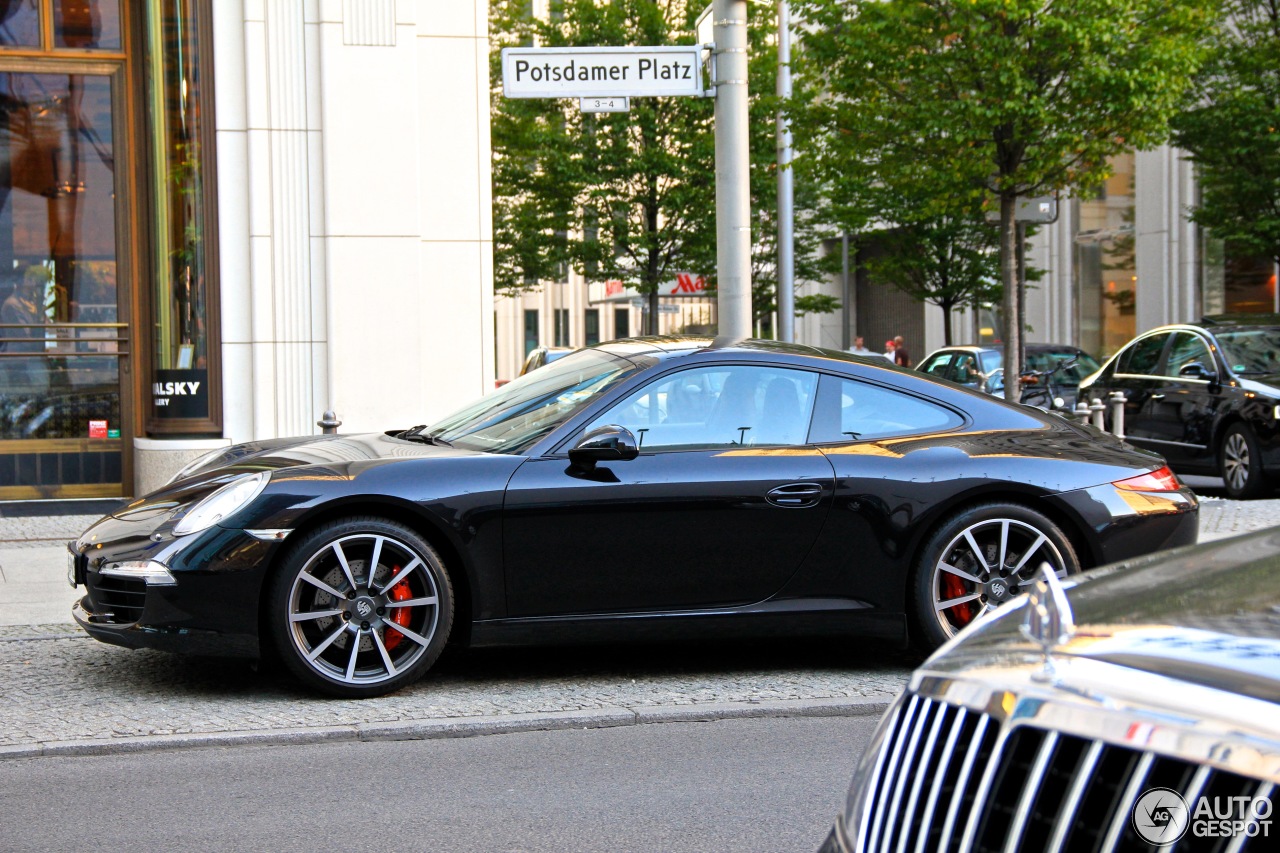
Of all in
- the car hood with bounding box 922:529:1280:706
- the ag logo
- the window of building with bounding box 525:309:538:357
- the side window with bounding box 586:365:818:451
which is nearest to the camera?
the ag logo

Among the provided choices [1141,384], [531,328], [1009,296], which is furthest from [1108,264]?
[531,328]

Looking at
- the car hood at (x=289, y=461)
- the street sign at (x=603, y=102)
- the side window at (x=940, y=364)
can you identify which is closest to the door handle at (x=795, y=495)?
the car hood at (x=289, y=461)

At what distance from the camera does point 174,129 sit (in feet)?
38.3

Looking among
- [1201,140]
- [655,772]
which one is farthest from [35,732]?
[1201,140]

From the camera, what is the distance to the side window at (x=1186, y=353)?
13.4m

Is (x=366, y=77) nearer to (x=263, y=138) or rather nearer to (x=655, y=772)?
(x=263, y=138)

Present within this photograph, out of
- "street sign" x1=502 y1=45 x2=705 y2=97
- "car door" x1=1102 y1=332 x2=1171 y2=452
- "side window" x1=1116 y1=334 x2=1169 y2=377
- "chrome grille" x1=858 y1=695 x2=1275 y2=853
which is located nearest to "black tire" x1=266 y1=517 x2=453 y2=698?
"chrome grille" x1=858 y1=695 x2=1275 y2=853

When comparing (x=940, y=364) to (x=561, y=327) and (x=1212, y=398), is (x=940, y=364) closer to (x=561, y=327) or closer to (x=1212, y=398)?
(x=1212, y=398)

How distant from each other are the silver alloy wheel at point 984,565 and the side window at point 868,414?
509 millimetres

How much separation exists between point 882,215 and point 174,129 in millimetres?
18270

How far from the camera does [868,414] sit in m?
6.01

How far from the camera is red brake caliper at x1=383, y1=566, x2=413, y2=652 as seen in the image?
541 centimetres

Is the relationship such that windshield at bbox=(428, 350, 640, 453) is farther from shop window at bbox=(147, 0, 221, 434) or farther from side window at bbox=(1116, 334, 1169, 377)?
side window at bbox=(1116, 334, 1169, 377)

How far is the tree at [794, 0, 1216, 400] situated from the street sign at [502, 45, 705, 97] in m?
5.84
